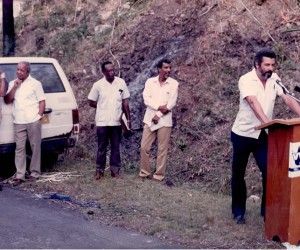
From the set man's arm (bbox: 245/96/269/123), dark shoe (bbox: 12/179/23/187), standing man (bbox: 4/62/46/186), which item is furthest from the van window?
man's arm (bbox: 245/96/269/123)

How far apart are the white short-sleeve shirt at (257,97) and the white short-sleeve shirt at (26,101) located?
3625 millimetres

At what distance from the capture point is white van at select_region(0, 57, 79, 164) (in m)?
9.80

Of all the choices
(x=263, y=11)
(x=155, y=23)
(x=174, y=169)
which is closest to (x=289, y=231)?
(x=174, y=169)

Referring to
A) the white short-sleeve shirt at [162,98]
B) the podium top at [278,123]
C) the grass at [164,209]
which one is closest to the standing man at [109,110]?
the grass at [164,209]

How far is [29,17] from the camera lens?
692 inches

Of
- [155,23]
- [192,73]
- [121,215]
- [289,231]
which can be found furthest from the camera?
[155,23]

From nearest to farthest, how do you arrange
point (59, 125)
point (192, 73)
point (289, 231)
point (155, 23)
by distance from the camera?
1. point (289, 231)
2. point (59, 125)
3. point (192, 73)
4. point (155, 23)

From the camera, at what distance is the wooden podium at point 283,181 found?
20.2ft

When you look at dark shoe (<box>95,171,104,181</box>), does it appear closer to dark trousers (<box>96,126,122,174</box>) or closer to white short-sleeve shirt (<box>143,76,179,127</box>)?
dark trousers (<box>96,126,122,174</box>)

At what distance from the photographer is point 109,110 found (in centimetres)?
951

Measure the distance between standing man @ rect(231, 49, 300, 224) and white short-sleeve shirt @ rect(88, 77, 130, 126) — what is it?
283 centimetres

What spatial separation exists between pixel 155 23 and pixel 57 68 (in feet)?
11.9

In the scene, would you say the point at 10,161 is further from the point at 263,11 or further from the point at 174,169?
the point at 263,11

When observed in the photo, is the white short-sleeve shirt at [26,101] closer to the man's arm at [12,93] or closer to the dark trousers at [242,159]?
→ the man's arm at [12,93]
